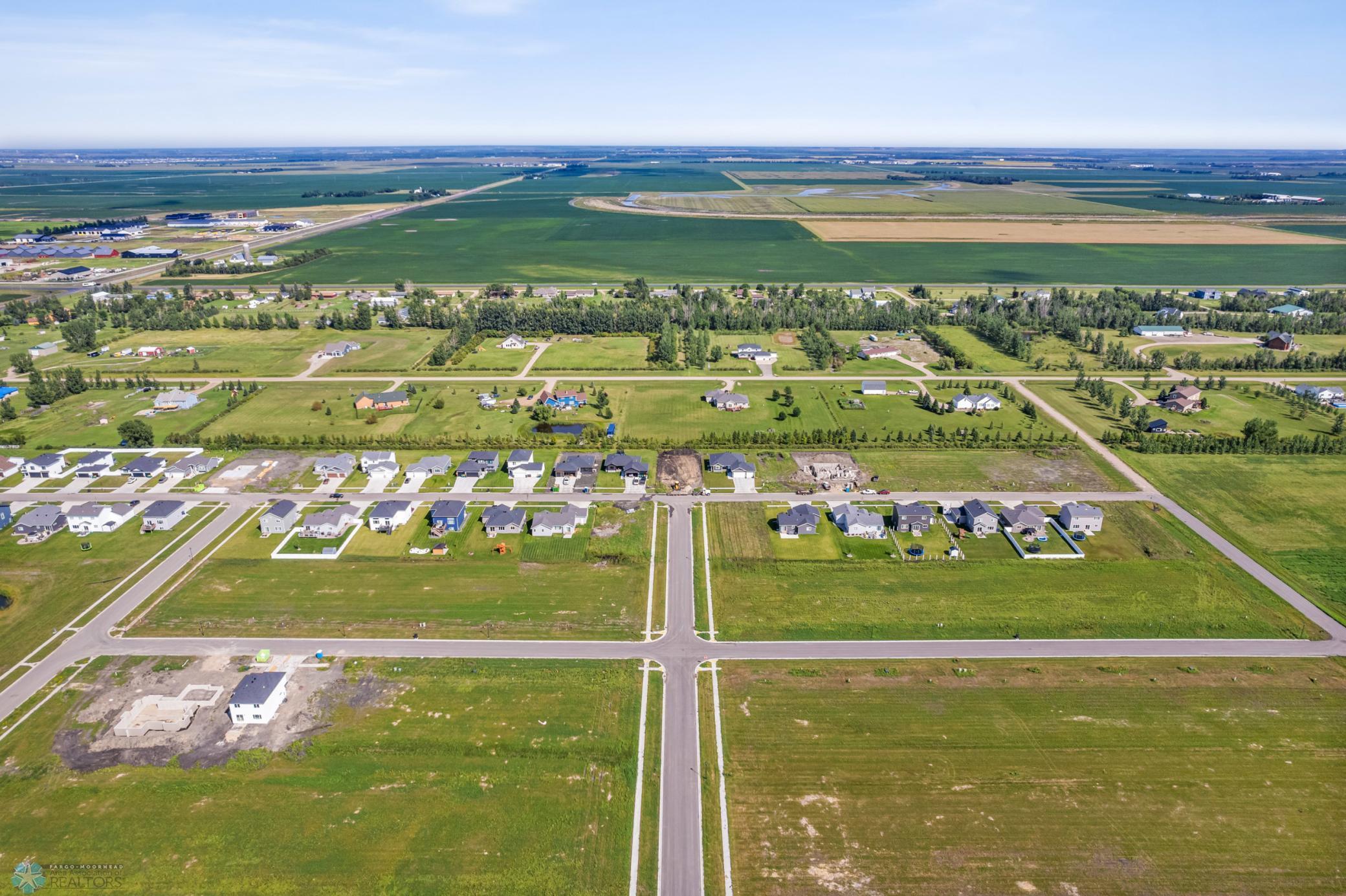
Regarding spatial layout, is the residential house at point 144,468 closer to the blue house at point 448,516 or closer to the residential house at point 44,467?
the residential house at point 44,467

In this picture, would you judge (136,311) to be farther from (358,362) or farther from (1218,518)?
(1218,518)

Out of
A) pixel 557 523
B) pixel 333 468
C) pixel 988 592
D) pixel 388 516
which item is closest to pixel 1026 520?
pixel 988 592

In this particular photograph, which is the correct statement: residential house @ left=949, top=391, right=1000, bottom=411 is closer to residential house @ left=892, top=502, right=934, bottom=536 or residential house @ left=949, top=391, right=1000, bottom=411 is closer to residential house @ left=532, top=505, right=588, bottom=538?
residential house @ left=892, top=502, right=934, bottom=536

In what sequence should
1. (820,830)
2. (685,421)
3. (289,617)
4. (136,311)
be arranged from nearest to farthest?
(820,830) < (289,617) < (685,421) < (136,311)

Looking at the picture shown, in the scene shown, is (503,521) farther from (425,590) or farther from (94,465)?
(94,465)

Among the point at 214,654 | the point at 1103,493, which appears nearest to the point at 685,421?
the point at 1103,493
